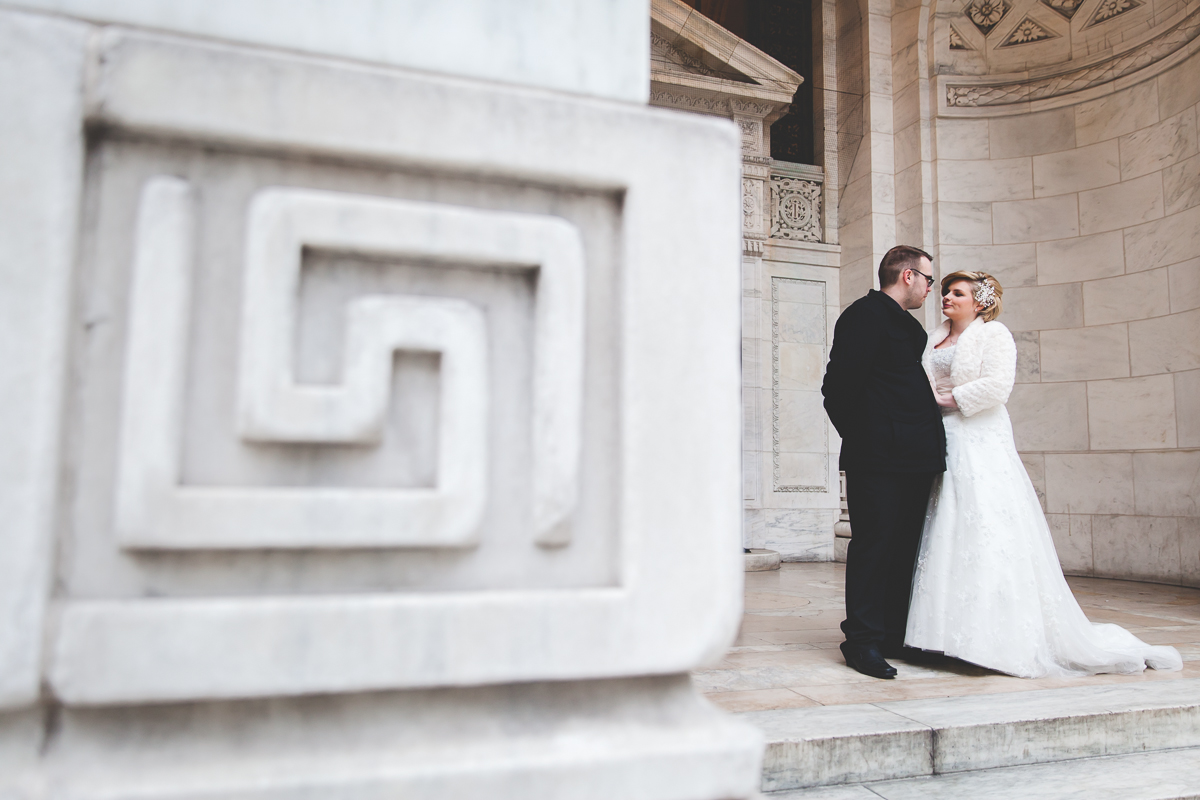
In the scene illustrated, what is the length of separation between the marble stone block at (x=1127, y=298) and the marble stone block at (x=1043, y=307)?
8cm

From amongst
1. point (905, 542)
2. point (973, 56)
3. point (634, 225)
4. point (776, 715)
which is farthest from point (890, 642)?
point (973, 56)

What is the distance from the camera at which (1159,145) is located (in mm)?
5867

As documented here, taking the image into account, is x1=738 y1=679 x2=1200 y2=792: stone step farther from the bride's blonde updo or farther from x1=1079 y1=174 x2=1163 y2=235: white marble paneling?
x1=1079 y1=174 x2=1163 y2=235: white marble paneling

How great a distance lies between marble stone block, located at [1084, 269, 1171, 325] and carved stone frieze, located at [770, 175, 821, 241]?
239 cm

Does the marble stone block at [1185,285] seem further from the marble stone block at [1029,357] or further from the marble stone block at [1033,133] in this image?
the marble stone block at [1033,133]

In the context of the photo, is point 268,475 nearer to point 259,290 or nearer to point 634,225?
point 259,290

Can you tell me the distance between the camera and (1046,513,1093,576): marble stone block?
6.10 metres

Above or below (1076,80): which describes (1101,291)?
below

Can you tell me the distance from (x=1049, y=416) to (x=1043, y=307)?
3.07ft

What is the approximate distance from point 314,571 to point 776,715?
1.72 m


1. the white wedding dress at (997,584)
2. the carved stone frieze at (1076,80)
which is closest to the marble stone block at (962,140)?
the carved stone frieze at (1076,80)

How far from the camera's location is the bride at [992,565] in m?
2.85

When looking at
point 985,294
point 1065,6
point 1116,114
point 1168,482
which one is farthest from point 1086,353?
point 985,294

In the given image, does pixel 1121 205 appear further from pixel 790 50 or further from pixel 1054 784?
pixel 1054 784
